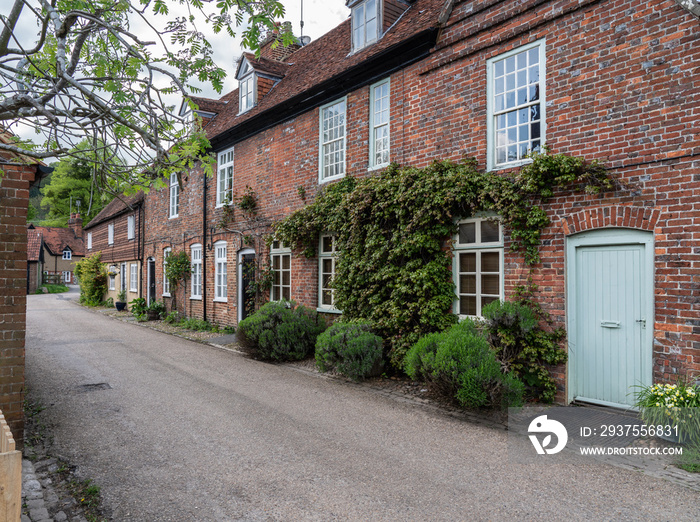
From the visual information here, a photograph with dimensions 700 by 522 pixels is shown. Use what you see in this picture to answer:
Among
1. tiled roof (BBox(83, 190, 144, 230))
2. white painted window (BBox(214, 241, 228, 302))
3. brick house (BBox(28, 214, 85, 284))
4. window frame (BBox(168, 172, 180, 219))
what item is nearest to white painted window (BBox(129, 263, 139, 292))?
tiled roof (BBox(83, 190, 144, 230))

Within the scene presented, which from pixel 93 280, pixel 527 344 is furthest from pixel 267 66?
pixel 93 280

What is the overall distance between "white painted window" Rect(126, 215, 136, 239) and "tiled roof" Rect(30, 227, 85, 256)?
1369 inches

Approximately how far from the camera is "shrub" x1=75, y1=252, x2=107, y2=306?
2966 centimetres

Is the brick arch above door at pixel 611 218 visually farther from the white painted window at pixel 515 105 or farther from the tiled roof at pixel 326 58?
the tiled roof at pixel 326 58

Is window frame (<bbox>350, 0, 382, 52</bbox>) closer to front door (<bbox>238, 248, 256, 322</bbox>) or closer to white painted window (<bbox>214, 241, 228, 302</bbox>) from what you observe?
front door (<bbox>238, 248, 256, 322</bbox>)

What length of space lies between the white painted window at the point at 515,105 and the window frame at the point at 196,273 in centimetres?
1248

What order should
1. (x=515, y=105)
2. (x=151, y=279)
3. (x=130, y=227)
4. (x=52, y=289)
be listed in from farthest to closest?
(x=52, y=289), (x=130, y=227), (x=151, y=279), (x=515, y=105)

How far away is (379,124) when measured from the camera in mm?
10328

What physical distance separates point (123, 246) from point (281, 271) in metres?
16.9

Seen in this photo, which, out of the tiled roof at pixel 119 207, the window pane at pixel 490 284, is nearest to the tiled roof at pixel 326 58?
the window pane at pixel 490 284

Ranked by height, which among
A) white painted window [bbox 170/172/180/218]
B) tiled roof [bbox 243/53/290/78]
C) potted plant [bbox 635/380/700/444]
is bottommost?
potted plant [bbox 635/380/700/444]

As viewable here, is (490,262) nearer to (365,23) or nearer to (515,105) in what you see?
(515,105)

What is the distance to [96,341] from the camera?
1343 centimetres

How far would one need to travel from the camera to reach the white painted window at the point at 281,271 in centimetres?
1295
